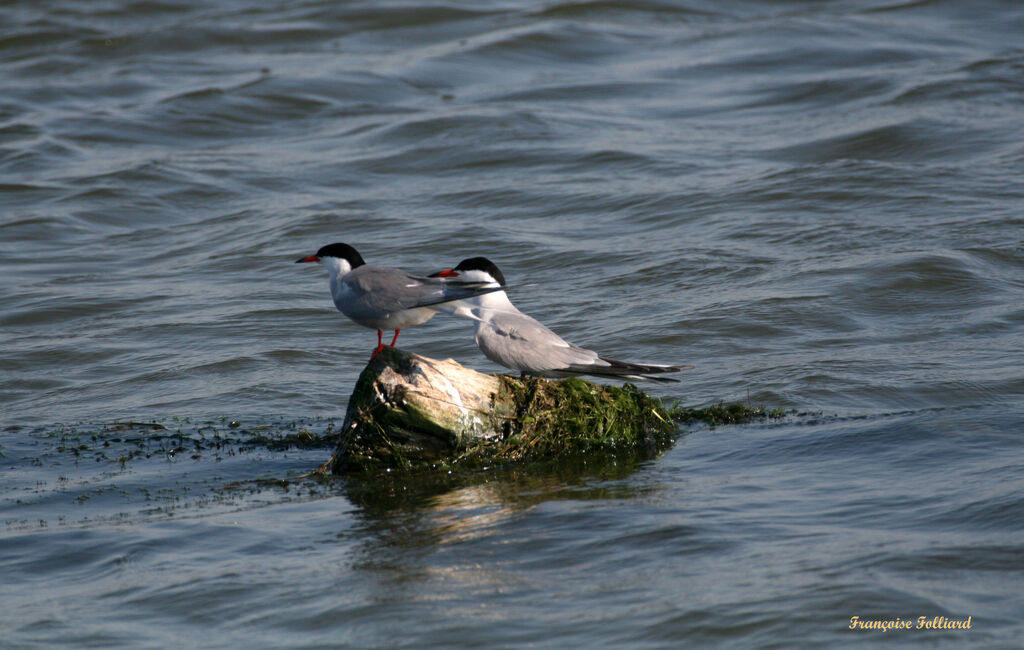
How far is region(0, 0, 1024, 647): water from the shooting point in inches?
165

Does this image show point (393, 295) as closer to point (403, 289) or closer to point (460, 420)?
point (403, 289)

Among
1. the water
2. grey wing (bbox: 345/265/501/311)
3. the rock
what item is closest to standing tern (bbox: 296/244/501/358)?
grey wing (bbox: 345/265/501/311)

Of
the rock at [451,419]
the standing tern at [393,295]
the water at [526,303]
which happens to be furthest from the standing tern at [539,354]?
the water at [526,303]

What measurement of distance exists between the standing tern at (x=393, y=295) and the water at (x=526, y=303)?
80 centimetres

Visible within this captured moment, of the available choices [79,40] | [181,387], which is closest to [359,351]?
[181,387]

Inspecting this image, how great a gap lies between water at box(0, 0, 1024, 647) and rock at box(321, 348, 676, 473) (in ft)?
0.73

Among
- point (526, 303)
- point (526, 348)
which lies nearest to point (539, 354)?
point (526, 348)

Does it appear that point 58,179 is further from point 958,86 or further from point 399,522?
point 958,86

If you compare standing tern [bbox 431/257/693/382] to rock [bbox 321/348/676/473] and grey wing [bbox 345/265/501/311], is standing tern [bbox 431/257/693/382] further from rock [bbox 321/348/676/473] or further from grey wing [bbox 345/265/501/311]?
grey wing [bbox 345/265/501/311]

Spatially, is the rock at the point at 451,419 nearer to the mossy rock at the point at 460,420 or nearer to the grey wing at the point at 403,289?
the mossy rock at the point at 460,420

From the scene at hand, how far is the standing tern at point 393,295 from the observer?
18.8ft

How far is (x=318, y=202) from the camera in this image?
12.4 metres

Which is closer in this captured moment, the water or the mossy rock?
the water

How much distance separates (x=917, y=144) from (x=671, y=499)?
9320 millimetres
